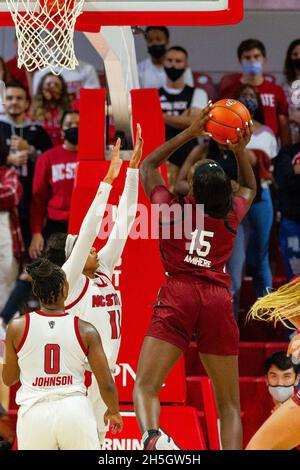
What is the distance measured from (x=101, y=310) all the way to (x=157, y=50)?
154 inches

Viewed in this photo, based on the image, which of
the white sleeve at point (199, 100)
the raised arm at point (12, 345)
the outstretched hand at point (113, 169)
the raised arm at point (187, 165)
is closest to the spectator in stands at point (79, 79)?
the white sleeve at point (199, 100)

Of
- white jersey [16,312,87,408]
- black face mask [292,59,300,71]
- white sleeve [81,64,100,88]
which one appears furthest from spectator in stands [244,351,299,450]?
white sleeve [81,64,100,88]

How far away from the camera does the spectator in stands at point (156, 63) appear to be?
9.39 metres

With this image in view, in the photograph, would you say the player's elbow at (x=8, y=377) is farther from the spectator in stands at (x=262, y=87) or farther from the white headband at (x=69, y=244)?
the spectator in stands at (x=262, y=87)

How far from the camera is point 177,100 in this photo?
356 inches

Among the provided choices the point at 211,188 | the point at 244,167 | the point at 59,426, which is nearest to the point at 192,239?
the point at 211,188

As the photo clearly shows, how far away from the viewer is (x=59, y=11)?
6.03m

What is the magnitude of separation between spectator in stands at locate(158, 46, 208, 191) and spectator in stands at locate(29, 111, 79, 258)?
87 cm

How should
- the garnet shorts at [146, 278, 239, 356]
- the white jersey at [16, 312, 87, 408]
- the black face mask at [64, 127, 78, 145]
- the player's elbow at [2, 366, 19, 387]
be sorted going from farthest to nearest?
1. the black face mask at [64, 127, 78, 145]
2. the garnet shorts at [146, 278, 239, 356]
3. the player's elbow at [2, 366, 19, 387]
4. the white jersey at [16, 312, 87, 408]

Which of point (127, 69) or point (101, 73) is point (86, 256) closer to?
point (127, 69)

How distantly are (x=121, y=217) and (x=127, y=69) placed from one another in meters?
1.52

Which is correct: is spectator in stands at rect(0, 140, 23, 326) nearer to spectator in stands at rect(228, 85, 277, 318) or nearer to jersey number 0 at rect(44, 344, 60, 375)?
spectator in stands at rect(228, 85, 277, 318)

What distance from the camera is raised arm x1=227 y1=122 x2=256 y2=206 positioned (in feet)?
19.3
